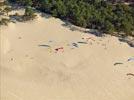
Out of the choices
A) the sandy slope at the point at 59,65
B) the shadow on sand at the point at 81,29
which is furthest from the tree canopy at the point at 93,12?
the sandy slope at the point at 59,65

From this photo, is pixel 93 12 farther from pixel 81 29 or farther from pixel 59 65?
pixel 59 65

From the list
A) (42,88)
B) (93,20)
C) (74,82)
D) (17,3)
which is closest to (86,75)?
(74,82)

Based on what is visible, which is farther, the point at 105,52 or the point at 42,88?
the point at 105,52

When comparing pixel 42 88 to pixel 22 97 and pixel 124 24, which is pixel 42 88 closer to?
pixel 22 97

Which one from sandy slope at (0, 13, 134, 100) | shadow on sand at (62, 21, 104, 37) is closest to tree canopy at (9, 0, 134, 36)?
shadow on sand at (62, 21, 104, 37)

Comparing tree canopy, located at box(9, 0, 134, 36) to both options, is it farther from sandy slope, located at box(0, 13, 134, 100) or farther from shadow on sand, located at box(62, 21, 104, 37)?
sandy slope, located at box(0, 13, 134, 100)

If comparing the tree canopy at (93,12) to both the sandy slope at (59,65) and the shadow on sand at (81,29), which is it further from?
the sandy slope at (59,65)

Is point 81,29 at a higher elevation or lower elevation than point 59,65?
higher

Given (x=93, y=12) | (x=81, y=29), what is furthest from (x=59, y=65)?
(x=93, y=12)
